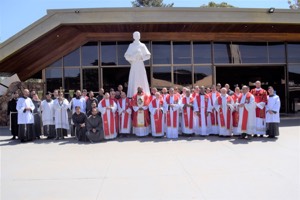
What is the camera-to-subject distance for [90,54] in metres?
17.5

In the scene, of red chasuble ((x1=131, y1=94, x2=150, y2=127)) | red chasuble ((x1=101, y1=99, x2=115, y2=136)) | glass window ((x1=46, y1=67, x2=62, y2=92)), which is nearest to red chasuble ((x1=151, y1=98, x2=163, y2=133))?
red chasuble ((x1=131, y1=94, x2=150, y2=127))

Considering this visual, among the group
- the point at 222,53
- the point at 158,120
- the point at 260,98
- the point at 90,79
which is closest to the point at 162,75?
the point at 222,53

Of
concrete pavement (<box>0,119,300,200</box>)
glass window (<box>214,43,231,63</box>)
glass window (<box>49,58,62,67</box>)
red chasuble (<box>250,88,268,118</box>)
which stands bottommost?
concrete pavement (<box>0,119,300,200</box>)

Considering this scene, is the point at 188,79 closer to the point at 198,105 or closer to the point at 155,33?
the point at 155,33

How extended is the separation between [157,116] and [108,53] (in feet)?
24.8

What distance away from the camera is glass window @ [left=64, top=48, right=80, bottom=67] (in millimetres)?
17516

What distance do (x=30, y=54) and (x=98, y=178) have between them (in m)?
12.1

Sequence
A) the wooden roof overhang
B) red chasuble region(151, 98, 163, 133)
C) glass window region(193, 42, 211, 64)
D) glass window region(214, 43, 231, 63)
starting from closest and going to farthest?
red chasuble region(151, 98, 163, 133), the wooden roof overhang, glass window region(193, 42, 211, 64), glass window region(214, 43, 231, 63)

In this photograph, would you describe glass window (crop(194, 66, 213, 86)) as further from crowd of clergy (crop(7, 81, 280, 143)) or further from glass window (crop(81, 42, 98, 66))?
crowd of clergy (crop(7, 81, 280, 143))

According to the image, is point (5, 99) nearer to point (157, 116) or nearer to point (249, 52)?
point (157, 116)

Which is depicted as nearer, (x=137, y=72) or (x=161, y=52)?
(x=137, y=72)

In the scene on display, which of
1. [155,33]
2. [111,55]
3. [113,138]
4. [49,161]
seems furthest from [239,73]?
[49,161]

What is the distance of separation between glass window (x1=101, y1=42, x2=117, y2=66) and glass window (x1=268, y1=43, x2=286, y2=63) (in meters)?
8.98

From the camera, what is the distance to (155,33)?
56.0 feet
